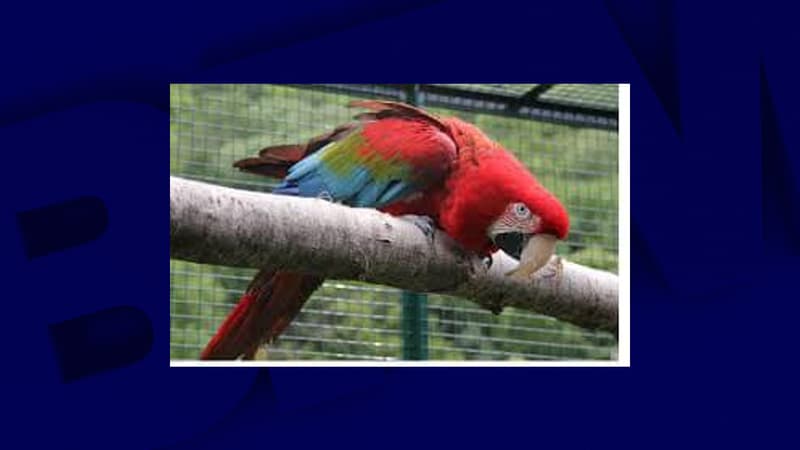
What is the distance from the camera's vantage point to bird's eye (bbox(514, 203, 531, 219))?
2.79m

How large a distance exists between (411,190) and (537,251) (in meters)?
0.29

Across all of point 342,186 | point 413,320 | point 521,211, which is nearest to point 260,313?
point 342,186

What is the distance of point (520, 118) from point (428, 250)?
0.77 metres

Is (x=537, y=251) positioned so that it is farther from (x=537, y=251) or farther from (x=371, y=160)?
(x=371, y=160)

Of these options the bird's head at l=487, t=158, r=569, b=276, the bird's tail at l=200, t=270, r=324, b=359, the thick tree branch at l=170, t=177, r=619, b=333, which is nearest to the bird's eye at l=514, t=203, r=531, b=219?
the bird's head at l=487, t=158, r=569, b=276

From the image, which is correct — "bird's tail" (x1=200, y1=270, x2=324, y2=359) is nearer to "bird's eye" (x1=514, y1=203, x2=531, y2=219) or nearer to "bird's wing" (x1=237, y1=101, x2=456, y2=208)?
"bird's wing" (x1=237, y1=101, x2=456, y2=208)

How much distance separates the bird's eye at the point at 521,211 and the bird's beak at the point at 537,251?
0.15 ft

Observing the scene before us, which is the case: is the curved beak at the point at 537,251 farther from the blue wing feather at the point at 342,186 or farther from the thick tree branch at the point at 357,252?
the blue wing feather at the point at 342,186

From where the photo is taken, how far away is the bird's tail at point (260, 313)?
2.84 metres

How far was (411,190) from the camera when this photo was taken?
2.83 meters
